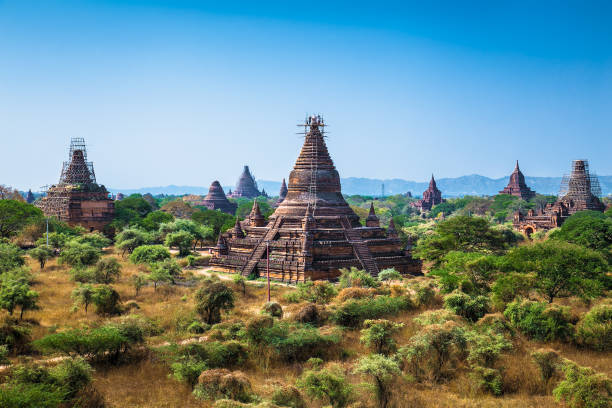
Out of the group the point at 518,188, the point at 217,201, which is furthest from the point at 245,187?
the point at 518,188

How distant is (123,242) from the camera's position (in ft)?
169

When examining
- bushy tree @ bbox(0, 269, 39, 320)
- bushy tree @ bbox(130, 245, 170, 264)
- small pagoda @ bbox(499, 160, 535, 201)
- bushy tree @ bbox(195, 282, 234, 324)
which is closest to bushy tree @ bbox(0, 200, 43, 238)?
bushy tree @ bbox(130, 245, 170, 264)

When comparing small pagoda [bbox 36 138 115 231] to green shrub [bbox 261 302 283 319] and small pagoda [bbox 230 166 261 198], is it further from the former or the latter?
small pagoda [bbox 230 166 261 198]

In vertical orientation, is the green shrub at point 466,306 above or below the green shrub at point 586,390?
above

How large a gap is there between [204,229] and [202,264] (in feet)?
54.1

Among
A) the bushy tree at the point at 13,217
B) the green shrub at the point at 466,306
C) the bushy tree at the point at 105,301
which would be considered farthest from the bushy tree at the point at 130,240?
the green shrub at the point at 466,306

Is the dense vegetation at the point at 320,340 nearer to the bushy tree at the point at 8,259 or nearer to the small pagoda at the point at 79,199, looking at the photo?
the bushy tree at the point at 8,259

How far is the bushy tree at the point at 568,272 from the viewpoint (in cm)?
2666

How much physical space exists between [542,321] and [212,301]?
564 inches

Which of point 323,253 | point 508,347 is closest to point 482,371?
point 508,347

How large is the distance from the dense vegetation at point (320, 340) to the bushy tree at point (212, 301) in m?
0.07

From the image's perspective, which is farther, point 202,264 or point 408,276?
point 202,264

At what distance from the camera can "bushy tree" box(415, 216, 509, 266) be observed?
43.9 m

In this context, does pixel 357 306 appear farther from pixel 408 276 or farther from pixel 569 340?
pixel 408 276
